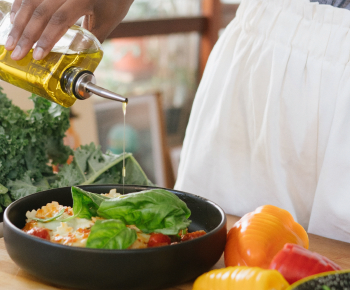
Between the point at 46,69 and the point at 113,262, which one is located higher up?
the point at 46,69

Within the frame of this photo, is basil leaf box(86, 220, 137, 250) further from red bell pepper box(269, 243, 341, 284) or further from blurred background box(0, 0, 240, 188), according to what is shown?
blurred background box(0, 0, 240, 188)

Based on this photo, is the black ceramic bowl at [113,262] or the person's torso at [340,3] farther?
the person's torso at [340,3]

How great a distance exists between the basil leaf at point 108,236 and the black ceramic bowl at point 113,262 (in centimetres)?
2

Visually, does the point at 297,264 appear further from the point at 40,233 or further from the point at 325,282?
the point at 40,233

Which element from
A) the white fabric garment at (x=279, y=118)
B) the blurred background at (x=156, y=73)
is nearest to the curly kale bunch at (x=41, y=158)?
the white fabric garment at (x=279, y=118)

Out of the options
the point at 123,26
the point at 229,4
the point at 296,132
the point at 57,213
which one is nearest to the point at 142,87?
the point at 123,26

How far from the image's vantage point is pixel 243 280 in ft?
1.95

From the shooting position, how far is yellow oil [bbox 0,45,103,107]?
2.94 feet

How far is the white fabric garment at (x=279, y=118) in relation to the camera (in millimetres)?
1066

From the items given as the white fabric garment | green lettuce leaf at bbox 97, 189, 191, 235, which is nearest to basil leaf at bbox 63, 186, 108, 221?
green lettuce leaf at bbox 97, 189, 191, 235

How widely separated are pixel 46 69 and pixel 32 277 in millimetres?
400

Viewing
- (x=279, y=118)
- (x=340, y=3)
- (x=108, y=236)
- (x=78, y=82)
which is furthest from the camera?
(x=279, y=118)

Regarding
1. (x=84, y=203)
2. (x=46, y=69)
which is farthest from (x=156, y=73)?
(x=84, y=203)

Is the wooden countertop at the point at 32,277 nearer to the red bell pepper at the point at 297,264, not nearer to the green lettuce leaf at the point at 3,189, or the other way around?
the red bell pepper at the point at 297,264
